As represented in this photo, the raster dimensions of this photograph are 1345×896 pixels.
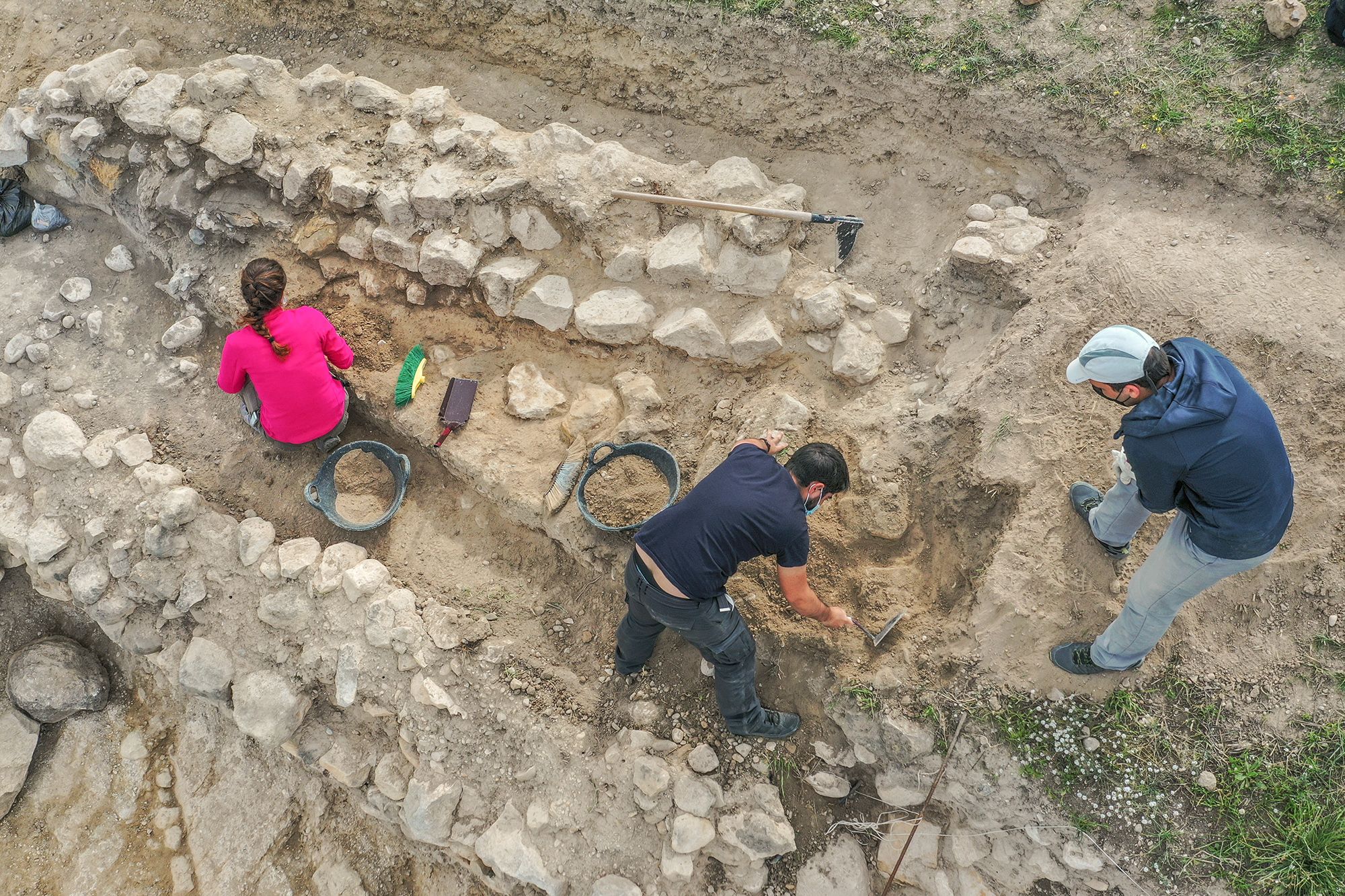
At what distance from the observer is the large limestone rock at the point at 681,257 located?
448 centimetres

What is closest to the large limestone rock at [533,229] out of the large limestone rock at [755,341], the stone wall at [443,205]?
the stone wall at [443,205]

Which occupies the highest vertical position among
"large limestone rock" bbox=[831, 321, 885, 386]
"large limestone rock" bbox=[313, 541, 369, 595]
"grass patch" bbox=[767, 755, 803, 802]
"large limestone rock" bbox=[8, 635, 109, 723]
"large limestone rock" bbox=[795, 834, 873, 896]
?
"large limestone rock" bbox=[831, 321, 885, 386]

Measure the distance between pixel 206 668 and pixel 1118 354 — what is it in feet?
14.8

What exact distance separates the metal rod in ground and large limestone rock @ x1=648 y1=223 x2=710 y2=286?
2.66 metres

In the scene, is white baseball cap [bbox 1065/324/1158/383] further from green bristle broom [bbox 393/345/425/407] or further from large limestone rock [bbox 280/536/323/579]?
large limestone rock [bbox 280/536/323/579]

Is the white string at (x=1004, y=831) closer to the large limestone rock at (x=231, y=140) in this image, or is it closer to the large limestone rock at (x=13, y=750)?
the large limestone rock at (x=13, y=750)

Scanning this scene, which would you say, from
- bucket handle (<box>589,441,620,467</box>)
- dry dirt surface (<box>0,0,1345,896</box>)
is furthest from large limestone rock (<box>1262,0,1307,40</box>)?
bucket handle (<box>589,441,620,467</box>)

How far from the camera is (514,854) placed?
370 centimetres

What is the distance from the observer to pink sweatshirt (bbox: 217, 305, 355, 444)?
12.8 ft

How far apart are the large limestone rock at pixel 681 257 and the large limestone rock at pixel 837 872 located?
3.00 m

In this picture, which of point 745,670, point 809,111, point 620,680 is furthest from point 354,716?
point 809,111

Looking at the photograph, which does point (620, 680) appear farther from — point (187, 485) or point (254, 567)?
point (187, 485)

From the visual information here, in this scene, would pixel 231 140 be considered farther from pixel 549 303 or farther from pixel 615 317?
pixel 615 317

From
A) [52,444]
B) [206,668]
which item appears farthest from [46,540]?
[206,668]
